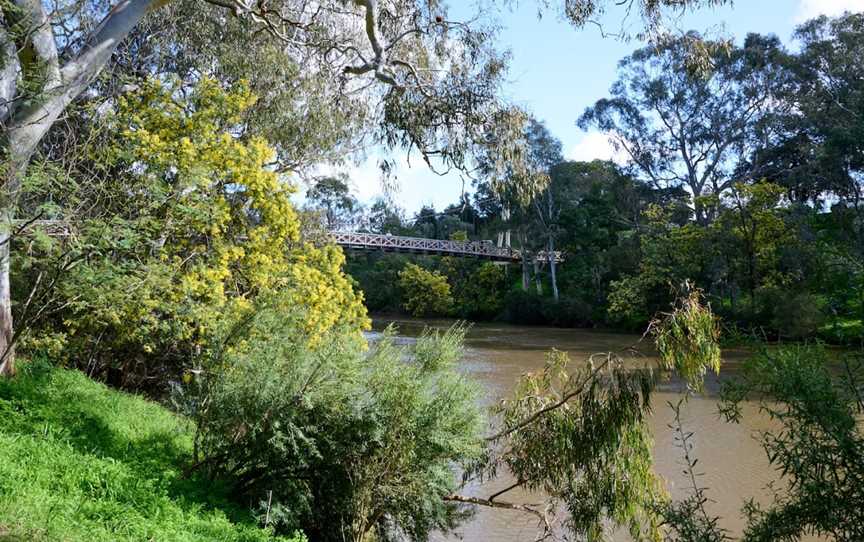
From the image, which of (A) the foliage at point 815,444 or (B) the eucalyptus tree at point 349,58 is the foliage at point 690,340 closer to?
(A) the foliage at point 815,444

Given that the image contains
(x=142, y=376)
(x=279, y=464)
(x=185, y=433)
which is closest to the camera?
(x=279, y=464)

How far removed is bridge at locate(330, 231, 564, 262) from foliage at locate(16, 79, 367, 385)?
16551 mm

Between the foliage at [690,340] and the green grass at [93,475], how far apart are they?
2.49m

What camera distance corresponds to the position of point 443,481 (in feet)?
14.7

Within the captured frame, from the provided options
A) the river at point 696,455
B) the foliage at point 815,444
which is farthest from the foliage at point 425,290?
the foliage at point 815,444

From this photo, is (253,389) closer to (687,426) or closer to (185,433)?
(185,433)

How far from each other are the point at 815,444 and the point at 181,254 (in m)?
5.60

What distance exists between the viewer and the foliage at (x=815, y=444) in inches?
105

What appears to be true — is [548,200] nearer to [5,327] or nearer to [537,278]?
[537,278]

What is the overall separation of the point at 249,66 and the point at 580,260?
68.5ft

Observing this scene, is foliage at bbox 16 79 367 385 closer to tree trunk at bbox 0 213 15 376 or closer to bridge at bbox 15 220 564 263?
tree trunk at bbox 0 213 15 376

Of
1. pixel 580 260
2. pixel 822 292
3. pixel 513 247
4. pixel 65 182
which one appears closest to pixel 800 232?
pixel 822 292

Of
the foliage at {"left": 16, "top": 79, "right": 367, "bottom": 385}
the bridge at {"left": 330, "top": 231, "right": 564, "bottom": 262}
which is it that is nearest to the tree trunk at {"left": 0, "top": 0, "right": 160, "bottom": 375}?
the foliage at {"left": 16, "top": 79, "right": 367, "bottom": 385}

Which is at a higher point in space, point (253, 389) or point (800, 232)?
point (800, 232)
